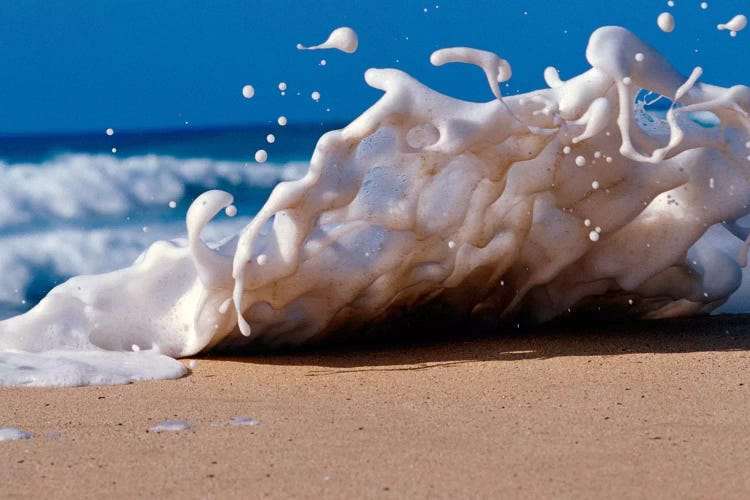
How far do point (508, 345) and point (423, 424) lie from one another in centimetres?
100

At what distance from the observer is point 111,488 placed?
6.73 feet

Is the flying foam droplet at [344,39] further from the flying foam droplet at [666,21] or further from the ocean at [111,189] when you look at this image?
the ocean at [111,189]

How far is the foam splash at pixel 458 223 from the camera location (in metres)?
3.13

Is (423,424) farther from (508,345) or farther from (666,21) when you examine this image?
(666,21)

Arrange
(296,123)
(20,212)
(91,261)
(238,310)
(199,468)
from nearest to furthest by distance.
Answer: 1. (199,468)
2. (238,310)
3. (91,261)
4. (20,212)
5. (296,123)

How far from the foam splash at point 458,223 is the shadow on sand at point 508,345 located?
0.07m

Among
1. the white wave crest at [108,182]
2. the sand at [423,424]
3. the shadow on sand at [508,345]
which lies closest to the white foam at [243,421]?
the sand at [423,424]

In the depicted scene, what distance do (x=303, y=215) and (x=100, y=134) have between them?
12879 millimetres

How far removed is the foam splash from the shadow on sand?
67mm

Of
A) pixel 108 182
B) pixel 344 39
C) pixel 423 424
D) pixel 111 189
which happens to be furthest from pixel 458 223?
pixel 108 182

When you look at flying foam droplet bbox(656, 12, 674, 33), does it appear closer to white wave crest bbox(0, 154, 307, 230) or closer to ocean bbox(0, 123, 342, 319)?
ocean bbox(0, 123, 342, 319)

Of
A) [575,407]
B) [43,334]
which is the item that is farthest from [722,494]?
[43,334]

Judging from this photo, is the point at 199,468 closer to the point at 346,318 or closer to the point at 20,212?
the point at 346,318

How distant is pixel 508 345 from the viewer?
3.43 meters
